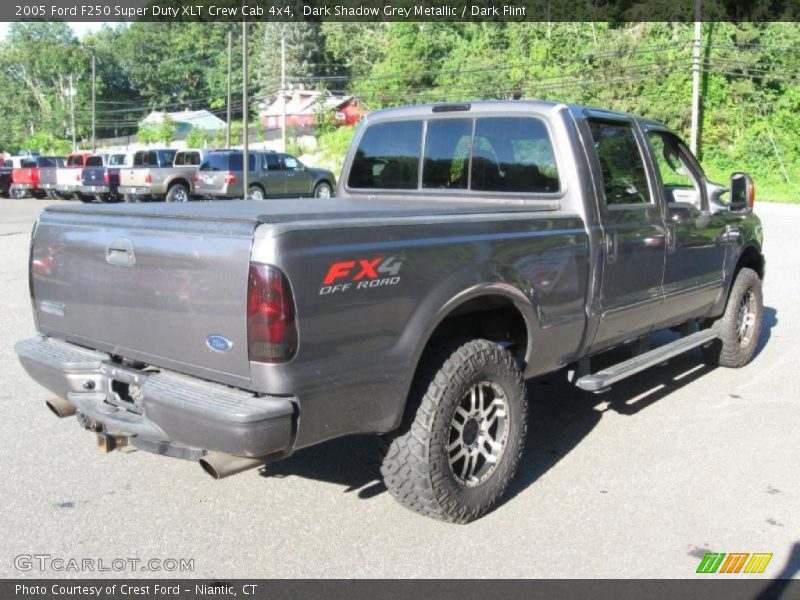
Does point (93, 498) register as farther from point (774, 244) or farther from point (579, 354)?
point (774, 244)

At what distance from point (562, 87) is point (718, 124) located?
1009 cm

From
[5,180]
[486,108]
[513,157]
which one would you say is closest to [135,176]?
[5,180]

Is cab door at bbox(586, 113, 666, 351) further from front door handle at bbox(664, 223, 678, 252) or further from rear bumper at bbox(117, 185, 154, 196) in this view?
rear bumper at bbox(117, 185, 154, 196)

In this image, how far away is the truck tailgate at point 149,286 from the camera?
3.04 metres

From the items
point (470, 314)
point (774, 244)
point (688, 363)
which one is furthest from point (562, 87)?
point (470, 314)

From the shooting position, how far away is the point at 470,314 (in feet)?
13.5

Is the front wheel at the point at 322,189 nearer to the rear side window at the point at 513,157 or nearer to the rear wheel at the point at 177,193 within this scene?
the rear wheel at the point at 177,193

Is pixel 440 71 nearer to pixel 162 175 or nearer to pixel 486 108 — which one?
pixel 162 175

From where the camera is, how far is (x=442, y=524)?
3.81 m

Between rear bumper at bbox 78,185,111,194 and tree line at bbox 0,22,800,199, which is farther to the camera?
tree line at bbox 0,22,800,199

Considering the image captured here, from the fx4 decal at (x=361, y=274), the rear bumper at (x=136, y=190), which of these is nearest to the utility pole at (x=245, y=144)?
the rear bumper at (x=136, y=190)

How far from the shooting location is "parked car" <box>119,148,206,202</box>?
81.6 feet

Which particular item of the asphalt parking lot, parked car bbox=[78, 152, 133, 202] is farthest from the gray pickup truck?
parked car bbox=[78, 152, 133, 202]

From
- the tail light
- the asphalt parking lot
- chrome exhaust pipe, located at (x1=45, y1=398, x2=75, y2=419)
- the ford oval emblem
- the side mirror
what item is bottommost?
the asphalt parking lot
